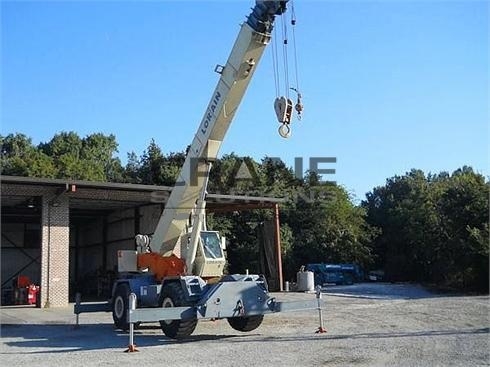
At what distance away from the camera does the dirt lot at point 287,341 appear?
10.8m

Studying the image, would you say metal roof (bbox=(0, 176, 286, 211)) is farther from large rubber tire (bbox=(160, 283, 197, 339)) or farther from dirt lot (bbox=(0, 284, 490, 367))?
large rubber tire (bbox=(160, 283, 197, 339))

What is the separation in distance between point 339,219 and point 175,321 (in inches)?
1254

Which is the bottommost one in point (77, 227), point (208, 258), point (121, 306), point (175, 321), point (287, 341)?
point (287, 341)

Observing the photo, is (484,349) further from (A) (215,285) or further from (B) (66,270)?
(B) (66,270)

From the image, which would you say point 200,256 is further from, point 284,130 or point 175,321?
point 284,130

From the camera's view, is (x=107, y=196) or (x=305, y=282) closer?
(x=107, y=196)

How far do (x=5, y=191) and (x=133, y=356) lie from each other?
16.1 m

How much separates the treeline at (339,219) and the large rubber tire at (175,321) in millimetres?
17654

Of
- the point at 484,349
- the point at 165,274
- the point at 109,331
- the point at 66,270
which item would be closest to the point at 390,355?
the point at 484,349

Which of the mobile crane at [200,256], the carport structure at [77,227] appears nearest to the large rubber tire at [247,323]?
the mobile crane at [200,256]

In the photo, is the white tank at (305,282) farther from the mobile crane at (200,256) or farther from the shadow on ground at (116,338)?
the shadow on ground at (116,338)

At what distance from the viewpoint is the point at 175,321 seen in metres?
13.7

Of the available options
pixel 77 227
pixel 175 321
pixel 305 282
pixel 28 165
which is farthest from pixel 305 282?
pixel 28 165

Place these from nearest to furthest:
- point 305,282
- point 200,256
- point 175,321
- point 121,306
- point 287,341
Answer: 1. point 287,341
2. point 175,321
3. point 200,256
4. point 121,306
5. point 305,282
